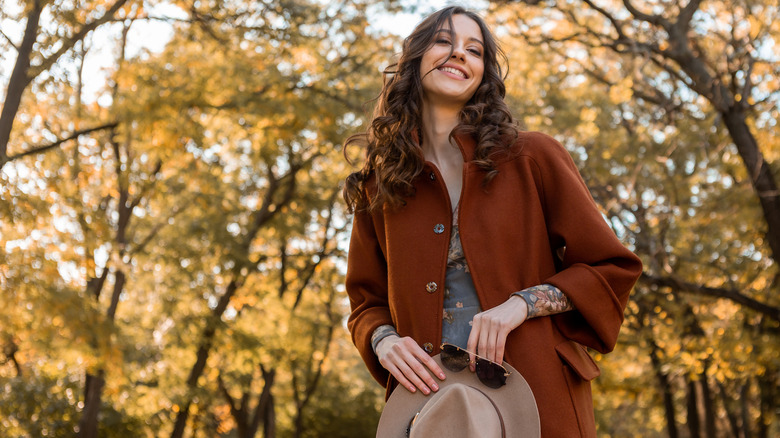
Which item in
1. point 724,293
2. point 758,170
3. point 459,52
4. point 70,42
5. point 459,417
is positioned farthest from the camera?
point 724,293

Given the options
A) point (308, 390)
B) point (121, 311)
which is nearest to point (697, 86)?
point (121, 311)

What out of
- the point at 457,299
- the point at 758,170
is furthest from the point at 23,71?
the point at 758,170

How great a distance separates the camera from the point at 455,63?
8.50 ft

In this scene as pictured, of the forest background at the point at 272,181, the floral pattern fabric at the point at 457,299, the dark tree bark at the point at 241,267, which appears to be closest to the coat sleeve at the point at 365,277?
the floral pattern fabric at the point at 457,299

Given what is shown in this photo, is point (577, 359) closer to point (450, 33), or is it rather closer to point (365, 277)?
point (365, 277)

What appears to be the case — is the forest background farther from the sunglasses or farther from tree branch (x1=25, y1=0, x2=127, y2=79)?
the sunglasses

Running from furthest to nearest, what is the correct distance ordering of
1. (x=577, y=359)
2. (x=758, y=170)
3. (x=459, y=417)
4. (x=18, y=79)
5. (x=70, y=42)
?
(x=758, y=170), (x=70, y=42), (x=18, y=79), (x=577, y=359), (x=459, y=417)

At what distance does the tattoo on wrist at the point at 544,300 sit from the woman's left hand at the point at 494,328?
2 cm

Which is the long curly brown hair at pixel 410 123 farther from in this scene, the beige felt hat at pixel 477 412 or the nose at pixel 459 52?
the beige felt hat at pixel 477 412

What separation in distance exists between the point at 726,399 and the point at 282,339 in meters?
9.54

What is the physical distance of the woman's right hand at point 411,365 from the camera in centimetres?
206

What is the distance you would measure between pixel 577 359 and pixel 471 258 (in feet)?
1.27

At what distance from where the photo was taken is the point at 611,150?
38.9 ft

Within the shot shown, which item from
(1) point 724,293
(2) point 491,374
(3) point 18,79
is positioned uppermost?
(3) point 18,79
